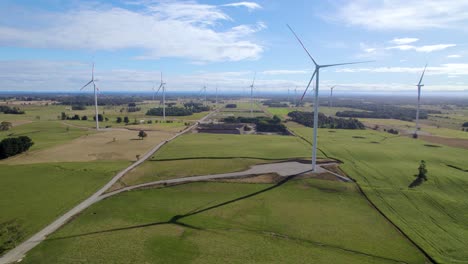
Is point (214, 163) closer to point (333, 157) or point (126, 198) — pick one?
point (126, 198)

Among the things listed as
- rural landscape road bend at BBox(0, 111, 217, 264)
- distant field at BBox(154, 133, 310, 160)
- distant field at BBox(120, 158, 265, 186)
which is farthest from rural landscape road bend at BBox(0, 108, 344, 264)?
distant field at BBox(154, 133, 310, 160)

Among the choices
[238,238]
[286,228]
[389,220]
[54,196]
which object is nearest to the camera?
[238,238]

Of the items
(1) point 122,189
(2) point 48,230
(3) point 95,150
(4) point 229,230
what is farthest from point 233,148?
(2) point 48,230

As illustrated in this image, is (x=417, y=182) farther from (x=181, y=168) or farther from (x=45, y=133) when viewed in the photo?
(x=45, y=133)

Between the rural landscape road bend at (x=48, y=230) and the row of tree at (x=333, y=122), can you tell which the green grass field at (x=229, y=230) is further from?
the row of tree at (x=333, y=122)

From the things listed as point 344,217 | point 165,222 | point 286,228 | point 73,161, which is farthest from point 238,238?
point 73,161

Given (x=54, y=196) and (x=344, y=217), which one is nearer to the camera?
(x=344, y=217)
